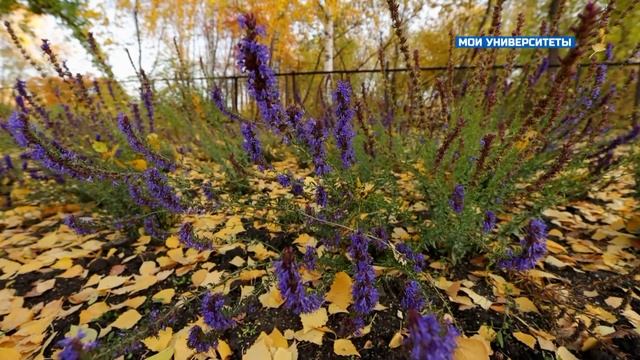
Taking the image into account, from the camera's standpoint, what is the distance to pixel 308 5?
9.32 m

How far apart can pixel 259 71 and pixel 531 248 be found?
117 cm

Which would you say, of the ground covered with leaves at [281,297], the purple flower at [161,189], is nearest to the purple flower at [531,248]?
the ground covered with leaves at [281,297]

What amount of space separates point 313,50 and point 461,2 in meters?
5.91

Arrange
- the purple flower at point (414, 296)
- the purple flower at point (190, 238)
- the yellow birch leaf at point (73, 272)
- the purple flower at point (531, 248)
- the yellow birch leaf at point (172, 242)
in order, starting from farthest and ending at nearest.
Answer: the yellow birch leaf at point (172, 242)
the yellow birch leaf at point (73, 272)
the purple flower at point (190, 238)
the purple flower at point (414, 296)
the purple flower at point (531, 248)

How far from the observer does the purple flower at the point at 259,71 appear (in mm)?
1146

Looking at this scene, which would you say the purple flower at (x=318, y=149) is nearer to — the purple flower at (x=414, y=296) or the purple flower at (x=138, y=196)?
the purple flower at (x=414, y=296)

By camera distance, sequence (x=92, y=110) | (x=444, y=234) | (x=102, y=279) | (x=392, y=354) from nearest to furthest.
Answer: (x=392, y=354) < (x=444, y=234) < (x=102, y=279) < (x=92, y=110)

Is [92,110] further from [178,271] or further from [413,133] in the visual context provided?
[413,133]

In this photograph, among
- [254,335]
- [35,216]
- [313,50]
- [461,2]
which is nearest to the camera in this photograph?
[254,335]

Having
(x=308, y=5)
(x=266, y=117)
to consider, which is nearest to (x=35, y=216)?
(x=266, y=117)

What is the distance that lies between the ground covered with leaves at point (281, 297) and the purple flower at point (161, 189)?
0.83 feet

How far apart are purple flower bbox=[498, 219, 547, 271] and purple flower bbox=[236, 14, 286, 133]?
3.19 feet

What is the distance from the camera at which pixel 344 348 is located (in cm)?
124

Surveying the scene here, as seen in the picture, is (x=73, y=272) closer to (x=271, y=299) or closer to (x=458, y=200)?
(x=271, y=299)
